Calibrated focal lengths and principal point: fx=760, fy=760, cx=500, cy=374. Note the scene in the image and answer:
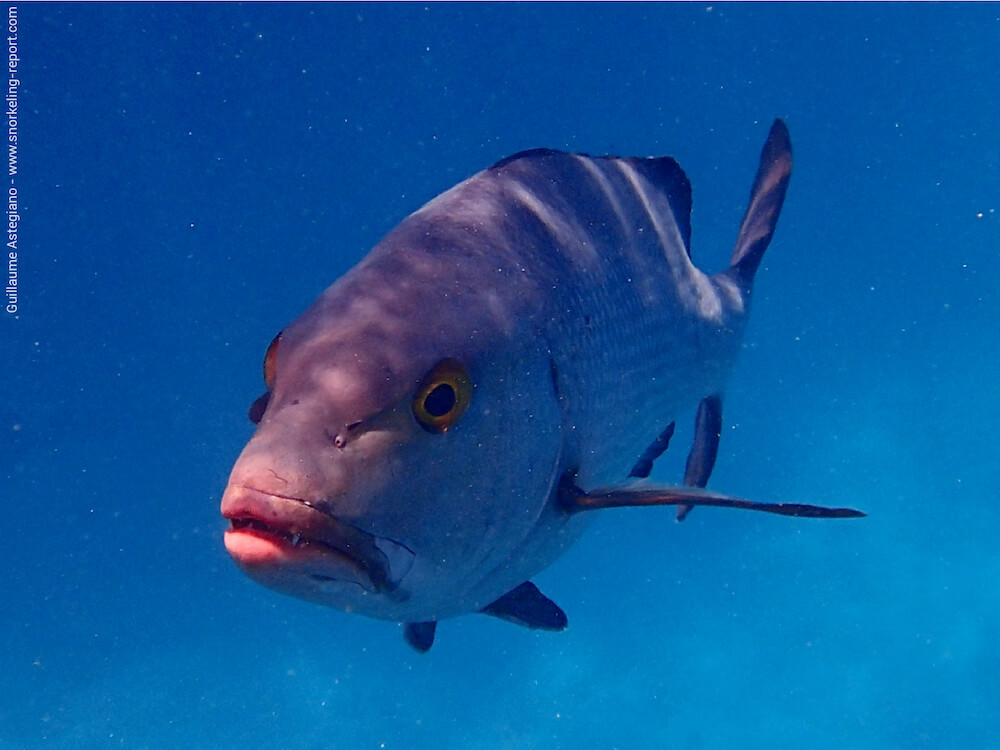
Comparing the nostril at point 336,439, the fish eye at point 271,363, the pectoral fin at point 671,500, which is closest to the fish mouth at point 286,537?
the nostril at point 336,439

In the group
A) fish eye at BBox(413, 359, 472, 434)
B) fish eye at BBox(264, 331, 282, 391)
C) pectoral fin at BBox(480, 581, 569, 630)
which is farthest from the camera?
pectoral fin at BBox(480, 581, 569, 630)

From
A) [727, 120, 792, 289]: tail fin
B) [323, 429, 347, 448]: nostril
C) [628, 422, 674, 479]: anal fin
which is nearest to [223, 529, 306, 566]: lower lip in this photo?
[323, 429, 347, 448]: nostril

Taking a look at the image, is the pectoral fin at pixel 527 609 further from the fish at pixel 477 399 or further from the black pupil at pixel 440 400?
the black pupil at pixel 440 400

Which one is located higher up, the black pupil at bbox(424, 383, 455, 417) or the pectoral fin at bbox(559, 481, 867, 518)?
the black pupil at bbox(424, 383, 455, 417)

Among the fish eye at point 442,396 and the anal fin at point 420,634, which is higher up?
the fish eye at point 442,396

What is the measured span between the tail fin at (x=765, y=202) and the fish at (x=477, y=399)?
0.92 metres

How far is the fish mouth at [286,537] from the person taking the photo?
2.01 meters

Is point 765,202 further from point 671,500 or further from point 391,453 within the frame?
point 391,453

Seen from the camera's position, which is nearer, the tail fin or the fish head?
the fish head

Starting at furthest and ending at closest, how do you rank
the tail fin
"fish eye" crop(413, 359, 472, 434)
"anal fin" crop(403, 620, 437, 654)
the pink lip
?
the tail fin, "anal fin" crop(403, 620, 437, 654), "fish eye" crop(413, 359, 472, 434), the pink lip

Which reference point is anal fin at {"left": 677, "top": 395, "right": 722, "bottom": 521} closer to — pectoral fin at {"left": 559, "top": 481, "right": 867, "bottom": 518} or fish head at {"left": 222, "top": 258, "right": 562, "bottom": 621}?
pectoral fin at {"left": 559, "top": 481, "right": 867, "bottom": 518}

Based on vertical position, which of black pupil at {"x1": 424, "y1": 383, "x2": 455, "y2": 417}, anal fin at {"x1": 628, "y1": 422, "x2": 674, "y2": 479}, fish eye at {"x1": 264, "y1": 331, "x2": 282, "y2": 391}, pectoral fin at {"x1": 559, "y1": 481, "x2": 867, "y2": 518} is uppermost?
fish eye at {"x1": 264, "y1": 331, "x2": 282, "y2": 391}

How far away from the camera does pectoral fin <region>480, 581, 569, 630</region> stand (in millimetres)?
3834

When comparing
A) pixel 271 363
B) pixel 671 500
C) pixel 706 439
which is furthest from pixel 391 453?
pixel 706 439
